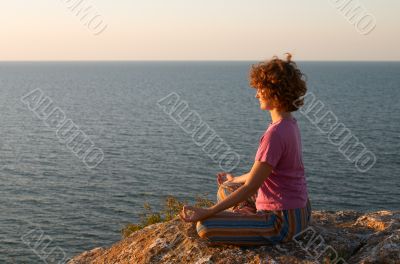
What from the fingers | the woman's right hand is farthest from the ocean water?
the fingers

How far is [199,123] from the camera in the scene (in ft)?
230

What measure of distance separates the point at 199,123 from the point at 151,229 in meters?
62.0

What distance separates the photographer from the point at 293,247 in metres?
6.41

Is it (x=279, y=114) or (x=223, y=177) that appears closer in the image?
(x=279, y=114)

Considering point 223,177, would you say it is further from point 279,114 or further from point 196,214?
point 279,114

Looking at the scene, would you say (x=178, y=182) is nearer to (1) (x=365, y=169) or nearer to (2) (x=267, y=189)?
(1) (x=365, y=169)

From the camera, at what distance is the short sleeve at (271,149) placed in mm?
5918

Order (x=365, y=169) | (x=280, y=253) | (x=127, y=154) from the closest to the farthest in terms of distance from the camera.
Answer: (x=280, y=253)
(x=365, y=169)
(x=127, y=154)

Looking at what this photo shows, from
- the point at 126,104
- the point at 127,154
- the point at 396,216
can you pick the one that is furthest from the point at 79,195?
the point at 126,104

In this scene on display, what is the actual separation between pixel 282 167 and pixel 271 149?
1.19 ft

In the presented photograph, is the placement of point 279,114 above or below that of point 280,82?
below

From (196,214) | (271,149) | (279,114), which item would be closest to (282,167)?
(271,149)

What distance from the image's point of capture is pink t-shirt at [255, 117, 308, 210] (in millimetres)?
5961

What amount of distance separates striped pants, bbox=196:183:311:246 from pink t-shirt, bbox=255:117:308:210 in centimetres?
12
